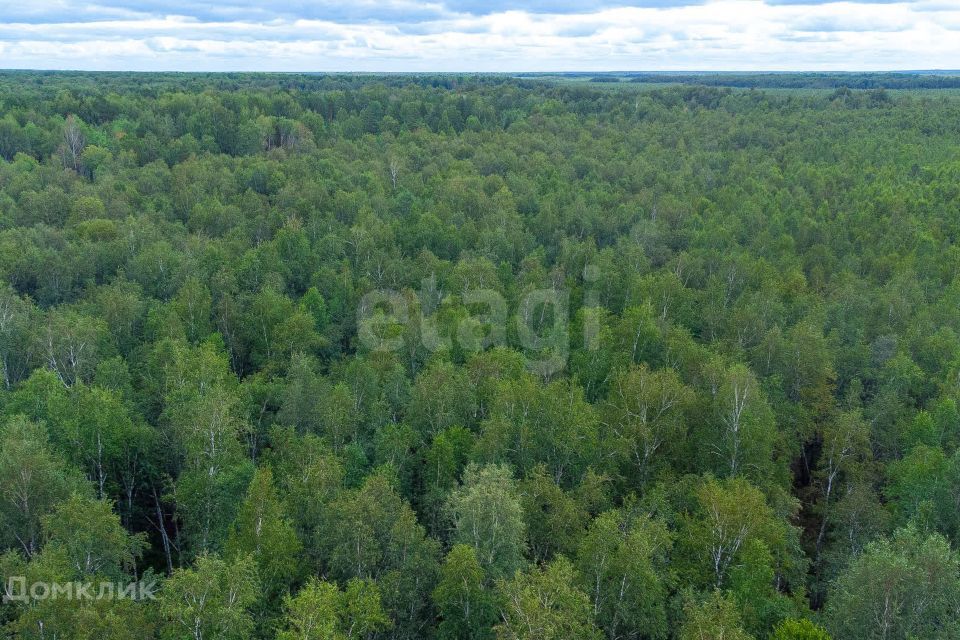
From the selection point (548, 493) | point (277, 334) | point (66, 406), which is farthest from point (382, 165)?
point (548, 493)

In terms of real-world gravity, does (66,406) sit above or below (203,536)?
above

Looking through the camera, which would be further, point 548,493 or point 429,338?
point 429,338

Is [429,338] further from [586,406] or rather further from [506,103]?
[506,103]

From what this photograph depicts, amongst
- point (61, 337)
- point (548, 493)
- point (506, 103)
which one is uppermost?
point (506, 103)

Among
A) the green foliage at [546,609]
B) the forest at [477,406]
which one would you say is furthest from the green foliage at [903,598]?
Result: the green foliage at [546,609]

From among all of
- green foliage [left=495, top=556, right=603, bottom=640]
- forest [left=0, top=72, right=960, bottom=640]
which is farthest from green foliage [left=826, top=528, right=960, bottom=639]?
green foliage [left=495, top=556, right=603, bottom=640]

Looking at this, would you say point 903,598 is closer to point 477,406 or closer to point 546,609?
point 546,609

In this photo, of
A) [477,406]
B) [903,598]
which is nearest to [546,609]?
[903,598]

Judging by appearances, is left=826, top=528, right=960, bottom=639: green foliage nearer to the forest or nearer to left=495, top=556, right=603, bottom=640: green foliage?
the forest
